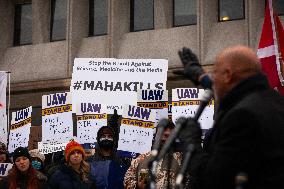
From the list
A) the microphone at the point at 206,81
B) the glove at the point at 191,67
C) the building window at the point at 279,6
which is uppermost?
the building window at the point at 279,6

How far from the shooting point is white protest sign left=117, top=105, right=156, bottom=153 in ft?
34.4

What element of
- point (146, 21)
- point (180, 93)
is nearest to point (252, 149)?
point (180, 93)

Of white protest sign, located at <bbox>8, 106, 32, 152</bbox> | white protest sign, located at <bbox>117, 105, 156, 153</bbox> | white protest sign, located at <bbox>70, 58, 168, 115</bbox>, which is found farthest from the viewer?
white protest sign, located at <bbox>70, 58, 168, 115</bbox>

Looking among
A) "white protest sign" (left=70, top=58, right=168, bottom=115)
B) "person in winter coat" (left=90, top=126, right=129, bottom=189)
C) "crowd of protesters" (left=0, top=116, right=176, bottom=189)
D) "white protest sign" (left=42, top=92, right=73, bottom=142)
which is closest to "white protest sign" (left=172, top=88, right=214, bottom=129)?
"white protest sign" (left=70, top=58, right=168, bottom=115)

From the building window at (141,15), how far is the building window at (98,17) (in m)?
0.92

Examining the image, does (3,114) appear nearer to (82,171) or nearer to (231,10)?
(82,171)

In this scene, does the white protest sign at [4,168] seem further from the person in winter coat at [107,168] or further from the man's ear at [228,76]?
the man's ear at [228,76]

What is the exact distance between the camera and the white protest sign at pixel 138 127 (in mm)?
10500

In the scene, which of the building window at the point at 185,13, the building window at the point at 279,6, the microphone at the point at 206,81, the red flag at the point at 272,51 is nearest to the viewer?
the microphone at the point at 206,81

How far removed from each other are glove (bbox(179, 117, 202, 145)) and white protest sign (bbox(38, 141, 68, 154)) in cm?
780

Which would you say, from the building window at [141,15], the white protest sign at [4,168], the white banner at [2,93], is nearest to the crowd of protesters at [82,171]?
the white protest sign at [4,168]

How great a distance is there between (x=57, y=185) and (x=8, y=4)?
15.3m

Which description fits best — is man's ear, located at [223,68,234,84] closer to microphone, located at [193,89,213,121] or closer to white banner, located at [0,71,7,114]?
microphone, located at [193,89,213,121]

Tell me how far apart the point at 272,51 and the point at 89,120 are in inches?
133
